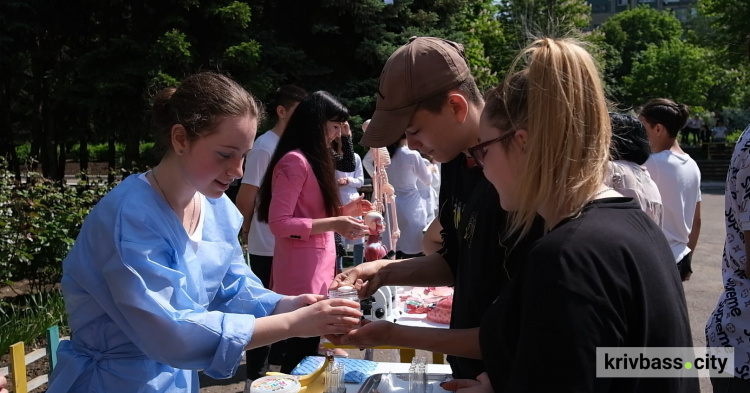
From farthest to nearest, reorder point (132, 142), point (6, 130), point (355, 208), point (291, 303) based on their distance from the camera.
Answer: point (6, 130) < point (132, 142) < point (355, 208) < point (291, 303)

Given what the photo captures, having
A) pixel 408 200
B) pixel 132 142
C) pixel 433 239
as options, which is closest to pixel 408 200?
pixel 408 200

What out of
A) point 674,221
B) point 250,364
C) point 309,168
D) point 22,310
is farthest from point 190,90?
point 22,310

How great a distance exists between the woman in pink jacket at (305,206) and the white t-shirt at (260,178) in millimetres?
623

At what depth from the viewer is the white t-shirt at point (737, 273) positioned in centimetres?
223

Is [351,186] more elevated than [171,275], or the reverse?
[171,275]

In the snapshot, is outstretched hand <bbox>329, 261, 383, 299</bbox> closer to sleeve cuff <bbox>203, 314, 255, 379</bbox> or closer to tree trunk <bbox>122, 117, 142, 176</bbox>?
sleeve cuff <bbox>203, 314, 255, 379</bbox>

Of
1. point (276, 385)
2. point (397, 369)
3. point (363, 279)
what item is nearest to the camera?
point (276, 385)

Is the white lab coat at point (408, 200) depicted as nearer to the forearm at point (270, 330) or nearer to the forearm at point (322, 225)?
the forearm at point (322, 225)

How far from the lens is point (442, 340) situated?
1.85 meters

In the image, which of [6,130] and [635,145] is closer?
[635,145]

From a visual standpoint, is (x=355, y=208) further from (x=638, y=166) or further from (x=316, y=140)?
(x=638, y=166)

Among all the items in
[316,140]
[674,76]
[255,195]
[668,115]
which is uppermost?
[674,76]

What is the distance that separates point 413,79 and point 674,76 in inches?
1858

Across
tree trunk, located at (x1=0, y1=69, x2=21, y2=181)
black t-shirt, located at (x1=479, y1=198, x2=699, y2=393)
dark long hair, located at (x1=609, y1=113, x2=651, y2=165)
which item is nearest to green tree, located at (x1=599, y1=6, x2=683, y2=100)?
tree trunk, located at (x1=0, y1=69, x2=21, y2=181)
